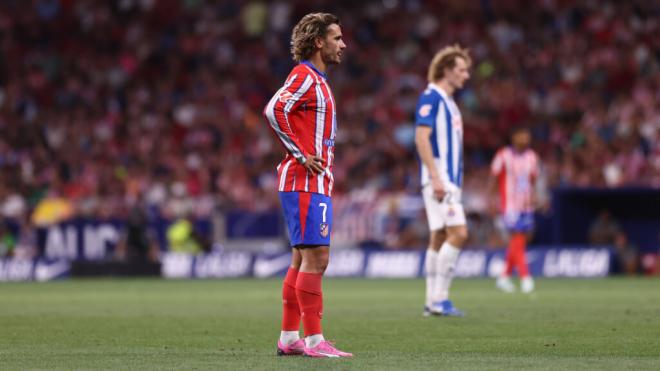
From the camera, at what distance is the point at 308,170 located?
8.90m

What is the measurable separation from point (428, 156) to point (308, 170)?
4082mm

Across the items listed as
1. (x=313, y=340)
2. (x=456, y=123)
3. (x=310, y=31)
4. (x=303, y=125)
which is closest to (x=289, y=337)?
(x=313, y=340)

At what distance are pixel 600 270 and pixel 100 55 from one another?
17543mm

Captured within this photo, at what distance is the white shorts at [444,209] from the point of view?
1314cm

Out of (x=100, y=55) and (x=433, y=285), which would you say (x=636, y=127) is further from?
(x=100, y=55)

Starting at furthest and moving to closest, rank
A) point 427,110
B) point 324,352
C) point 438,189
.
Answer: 1. point 427,110
2. point 438,189
3. point 324,352

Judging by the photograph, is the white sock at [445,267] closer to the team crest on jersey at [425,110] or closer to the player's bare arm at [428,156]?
the player's bare arm at [428,156]

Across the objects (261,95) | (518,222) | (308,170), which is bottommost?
(518,222)

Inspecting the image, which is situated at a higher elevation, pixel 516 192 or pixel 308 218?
pixel 516 192

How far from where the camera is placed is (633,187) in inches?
959

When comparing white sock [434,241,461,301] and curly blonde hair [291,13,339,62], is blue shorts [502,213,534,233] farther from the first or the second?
curly blonde hair [291,13,339,62]

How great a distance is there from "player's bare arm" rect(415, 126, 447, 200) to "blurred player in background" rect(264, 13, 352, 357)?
367cm

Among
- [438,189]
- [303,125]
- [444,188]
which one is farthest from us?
[444,188]

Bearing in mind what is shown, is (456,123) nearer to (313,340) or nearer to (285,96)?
(285,96)
